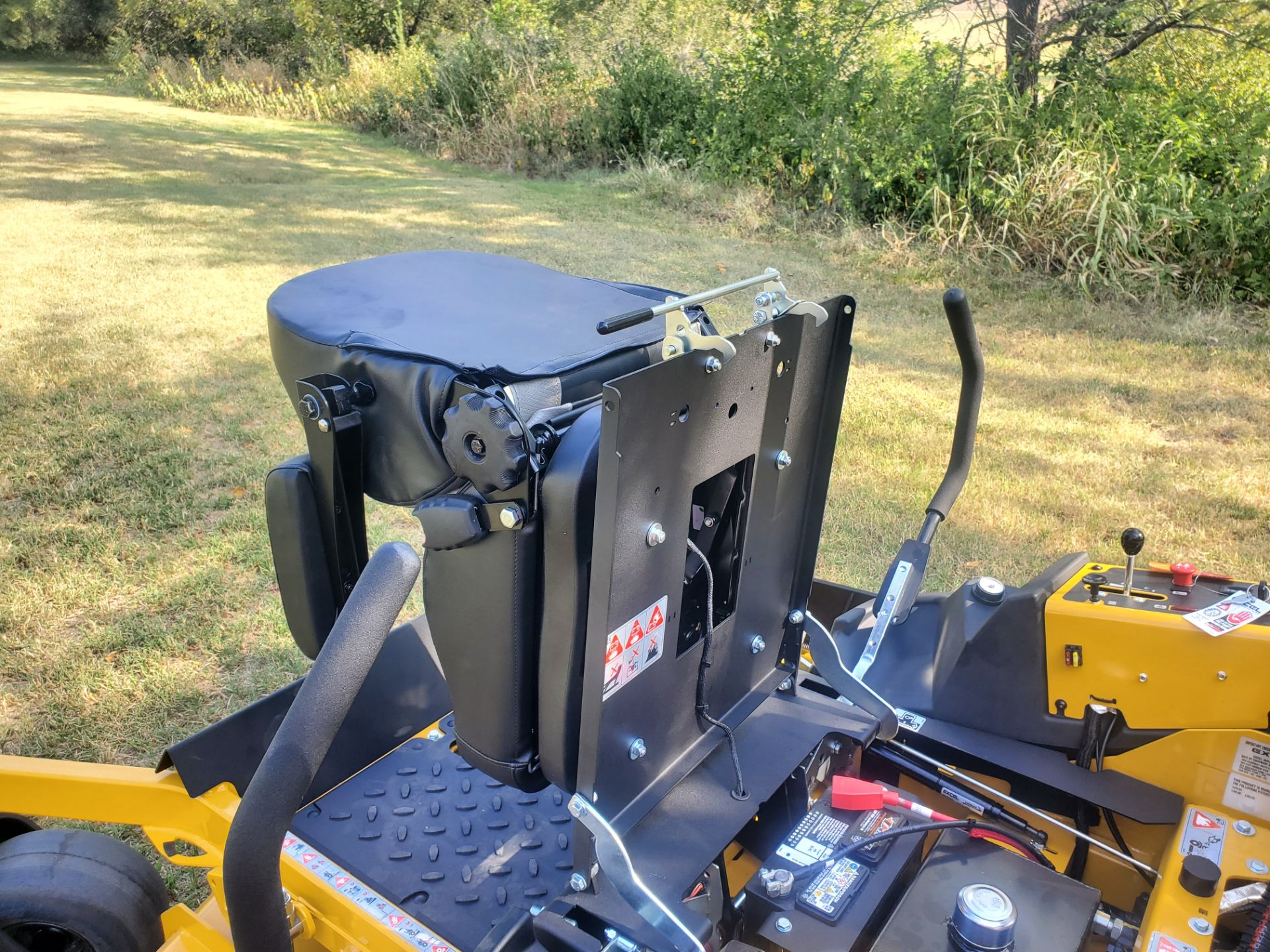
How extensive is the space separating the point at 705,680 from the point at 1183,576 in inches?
38.2

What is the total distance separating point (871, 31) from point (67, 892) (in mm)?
8927

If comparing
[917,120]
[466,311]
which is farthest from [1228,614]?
[917,120]

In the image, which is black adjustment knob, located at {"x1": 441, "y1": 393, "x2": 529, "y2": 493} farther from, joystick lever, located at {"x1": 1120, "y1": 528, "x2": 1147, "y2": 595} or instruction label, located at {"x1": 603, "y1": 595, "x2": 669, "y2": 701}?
joystick lever, located at {"x1": 1120, "y1": 528, "x2": 1147, "y2": 595}

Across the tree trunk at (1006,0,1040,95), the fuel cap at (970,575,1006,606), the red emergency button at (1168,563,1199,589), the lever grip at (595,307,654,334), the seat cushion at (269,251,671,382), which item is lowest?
the fuel cap at (970,575,1006,606)

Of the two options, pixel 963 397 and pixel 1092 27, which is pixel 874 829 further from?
pixel 1092 27

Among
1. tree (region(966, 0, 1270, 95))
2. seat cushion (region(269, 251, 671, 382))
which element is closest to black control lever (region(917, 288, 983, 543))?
seat cushion (region(269, 251, 671, 382))

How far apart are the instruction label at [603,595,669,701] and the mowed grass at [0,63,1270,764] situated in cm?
57

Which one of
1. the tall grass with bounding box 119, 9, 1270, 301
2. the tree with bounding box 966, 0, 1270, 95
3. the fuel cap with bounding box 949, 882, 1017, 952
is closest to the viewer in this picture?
the fuel cap with bounding box 949, 882, 1017, 952

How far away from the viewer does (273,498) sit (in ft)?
4.87

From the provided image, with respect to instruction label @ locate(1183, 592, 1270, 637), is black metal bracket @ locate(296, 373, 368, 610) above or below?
above

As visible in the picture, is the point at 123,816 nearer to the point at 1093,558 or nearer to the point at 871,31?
the point at 1093,558

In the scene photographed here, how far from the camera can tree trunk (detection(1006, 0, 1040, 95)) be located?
7.51m

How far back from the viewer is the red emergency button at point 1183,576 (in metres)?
1.75

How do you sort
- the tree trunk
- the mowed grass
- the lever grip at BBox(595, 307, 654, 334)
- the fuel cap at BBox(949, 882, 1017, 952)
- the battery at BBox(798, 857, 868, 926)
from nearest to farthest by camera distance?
1. the lever grip at BBox(595, 307, 654, 334)
2. the fuel cap at BBox(949, 882, 1017, 952)
3. the battery at BBox(798, 857, 868, 926)
4. the mowed grass
5. the tree trunk
